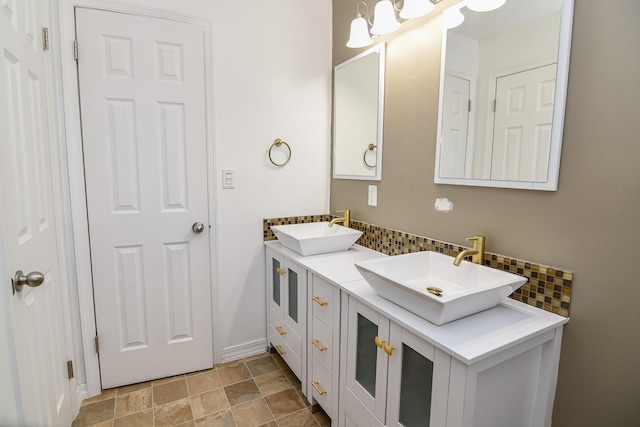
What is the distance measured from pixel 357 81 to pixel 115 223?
1652mm

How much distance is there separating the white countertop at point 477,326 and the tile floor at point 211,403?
867 millimetres

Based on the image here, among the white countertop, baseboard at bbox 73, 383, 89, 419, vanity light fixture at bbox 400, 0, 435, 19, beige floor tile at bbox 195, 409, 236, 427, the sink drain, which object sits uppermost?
vanity light fixture at bbox 400, 0, 435, 19

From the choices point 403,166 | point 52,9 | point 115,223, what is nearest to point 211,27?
point 52,9

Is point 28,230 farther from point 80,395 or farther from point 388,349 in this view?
point 388,349

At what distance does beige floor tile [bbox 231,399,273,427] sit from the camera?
170 centimetres

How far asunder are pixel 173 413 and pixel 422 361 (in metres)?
1.42

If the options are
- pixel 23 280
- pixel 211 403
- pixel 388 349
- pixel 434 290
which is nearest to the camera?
pixel 23 280

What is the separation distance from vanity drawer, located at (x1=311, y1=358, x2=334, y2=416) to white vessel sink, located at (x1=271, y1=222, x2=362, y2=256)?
589 millimetres

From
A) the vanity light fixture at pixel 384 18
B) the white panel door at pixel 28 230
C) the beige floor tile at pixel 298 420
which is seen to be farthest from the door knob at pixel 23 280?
the vanity light fixture at pixel 384 18

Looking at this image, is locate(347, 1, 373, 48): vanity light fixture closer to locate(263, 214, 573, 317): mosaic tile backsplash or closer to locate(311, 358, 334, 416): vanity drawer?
locate(263, 214, 573, 317): mosaic tile backsplash

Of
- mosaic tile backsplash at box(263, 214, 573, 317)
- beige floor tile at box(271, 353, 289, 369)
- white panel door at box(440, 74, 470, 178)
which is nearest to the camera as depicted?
mosaic tile backsplash at box(263, 214, 573, 317)

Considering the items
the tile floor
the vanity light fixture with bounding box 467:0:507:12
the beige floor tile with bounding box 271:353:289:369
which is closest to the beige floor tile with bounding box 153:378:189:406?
the tile floor

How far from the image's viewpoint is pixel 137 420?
1.71 metres

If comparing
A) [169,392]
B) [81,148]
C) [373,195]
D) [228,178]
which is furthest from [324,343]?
[81,148]
